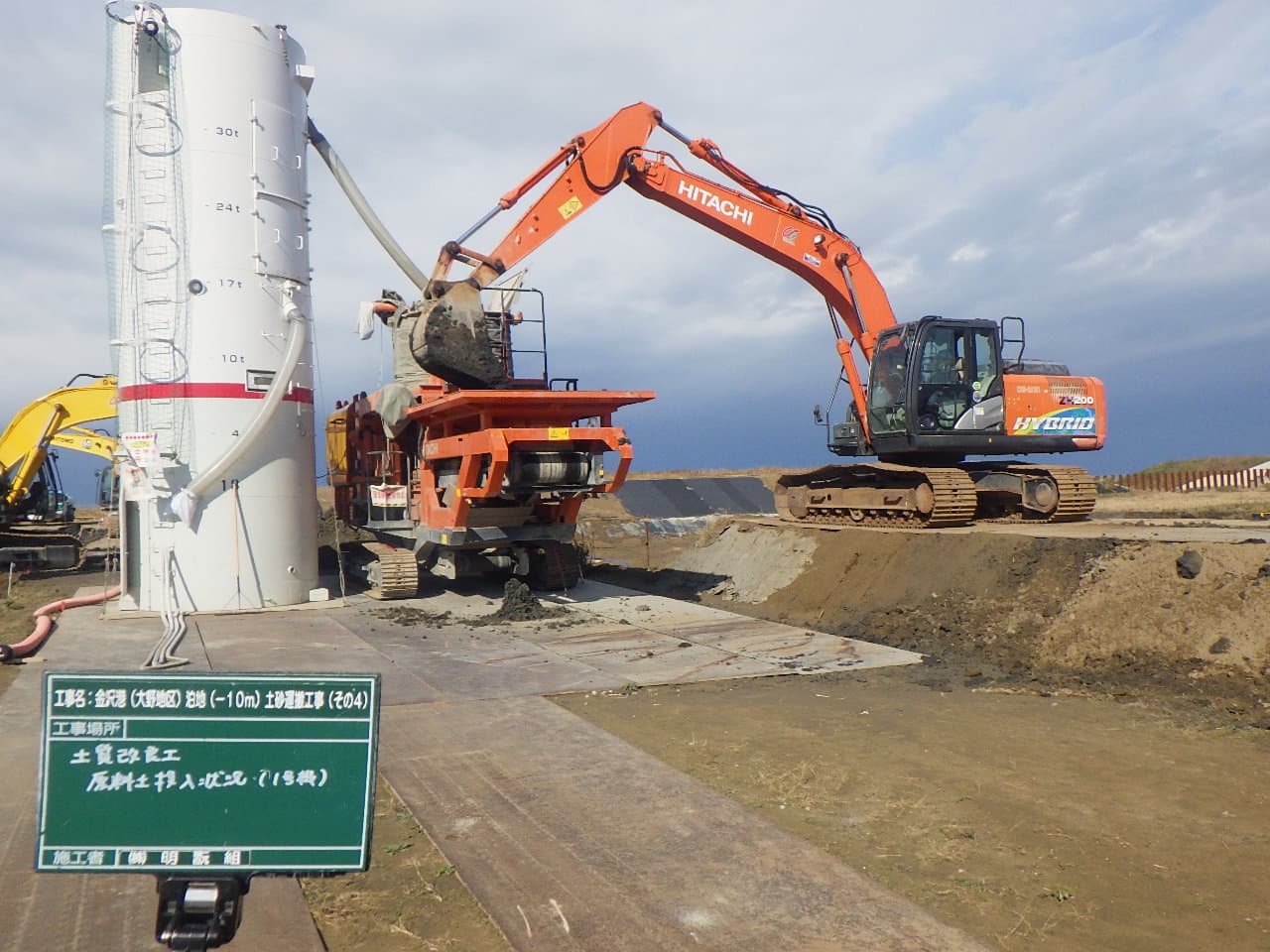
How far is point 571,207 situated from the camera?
48.1 feet

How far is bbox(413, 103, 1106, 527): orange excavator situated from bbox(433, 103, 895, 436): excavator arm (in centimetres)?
2

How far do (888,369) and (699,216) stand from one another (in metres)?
3.83

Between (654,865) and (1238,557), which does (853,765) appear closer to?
(654,865)

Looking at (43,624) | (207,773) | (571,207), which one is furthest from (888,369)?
(207,773)

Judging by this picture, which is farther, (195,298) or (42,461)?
(42,461)

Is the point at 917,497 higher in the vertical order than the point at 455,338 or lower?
lower

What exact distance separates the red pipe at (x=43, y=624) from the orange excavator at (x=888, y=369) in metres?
6.66

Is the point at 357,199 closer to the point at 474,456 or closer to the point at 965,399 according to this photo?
the point at 474,456

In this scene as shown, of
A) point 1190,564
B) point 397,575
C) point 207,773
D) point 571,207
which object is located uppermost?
point 571,207

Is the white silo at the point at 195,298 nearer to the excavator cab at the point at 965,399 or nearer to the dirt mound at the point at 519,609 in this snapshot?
the dirt mound at the point at 519,609

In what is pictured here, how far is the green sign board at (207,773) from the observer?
2.59 m

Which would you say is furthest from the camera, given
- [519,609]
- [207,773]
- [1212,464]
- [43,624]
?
[1212,464]

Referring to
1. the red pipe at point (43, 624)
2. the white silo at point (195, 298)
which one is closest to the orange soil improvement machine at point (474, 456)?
the white silo at point (195, 298)

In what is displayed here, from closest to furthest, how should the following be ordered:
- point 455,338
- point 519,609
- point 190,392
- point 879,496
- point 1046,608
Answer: point 1046,608 < point 519,609 < point 455,338 < point 190,392 < point 879,496
